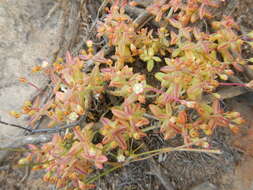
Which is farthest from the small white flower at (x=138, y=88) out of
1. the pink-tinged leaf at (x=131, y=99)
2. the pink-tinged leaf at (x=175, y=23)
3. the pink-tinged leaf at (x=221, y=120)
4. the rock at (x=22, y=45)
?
the rock at (x=22, y=45)

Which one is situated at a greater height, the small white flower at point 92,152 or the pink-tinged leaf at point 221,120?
the small white flower at point 92,152

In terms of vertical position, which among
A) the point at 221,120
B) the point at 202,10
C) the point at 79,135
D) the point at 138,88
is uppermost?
the point at 202,10

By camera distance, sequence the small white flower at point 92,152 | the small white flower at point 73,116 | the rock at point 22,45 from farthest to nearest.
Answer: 1. the rock at point 22,45
2. the small white flower at point 73,116
3. the small white flower at point 92,152

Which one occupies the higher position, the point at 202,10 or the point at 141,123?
the point at 202,10

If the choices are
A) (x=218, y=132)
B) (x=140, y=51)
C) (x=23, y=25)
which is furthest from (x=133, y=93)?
(x=23, y=25)

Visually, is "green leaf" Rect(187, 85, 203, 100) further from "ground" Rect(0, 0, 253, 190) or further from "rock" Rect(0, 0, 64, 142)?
"rock" Rect(0, 0, 64, 142)

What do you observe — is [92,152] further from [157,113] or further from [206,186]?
[206,186]

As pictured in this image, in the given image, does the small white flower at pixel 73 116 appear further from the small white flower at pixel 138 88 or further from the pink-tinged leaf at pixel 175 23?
the pink-tinged leaf at pixel 175 23

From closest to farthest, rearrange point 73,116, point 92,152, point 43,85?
point 92,152, point 73,116, point 43,85

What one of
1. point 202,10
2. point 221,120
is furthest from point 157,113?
point 202,10

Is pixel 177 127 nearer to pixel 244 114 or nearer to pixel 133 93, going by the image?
pixel 133 93
